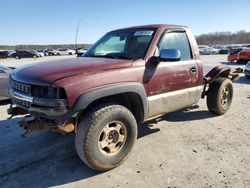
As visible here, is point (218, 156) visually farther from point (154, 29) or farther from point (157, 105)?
point (154, 29)

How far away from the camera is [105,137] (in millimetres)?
3896

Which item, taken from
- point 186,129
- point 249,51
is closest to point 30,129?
point 186,129

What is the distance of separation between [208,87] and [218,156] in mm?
2391

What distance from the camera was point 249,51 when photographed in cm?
2209

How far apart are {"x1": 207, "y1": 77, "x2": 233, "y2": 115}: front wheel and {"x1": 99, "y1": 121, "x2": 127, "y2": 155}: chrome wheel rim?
9.47ft

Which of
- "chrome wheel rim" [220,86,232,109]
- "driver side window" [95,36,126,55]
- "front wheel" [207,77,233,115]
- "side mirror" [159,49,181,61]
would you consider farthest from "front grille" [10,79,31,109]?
"chrome wheel rim" [220,86,232,109]

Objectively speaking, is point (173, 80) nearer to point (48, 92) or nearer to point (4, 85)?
point (48, 92)

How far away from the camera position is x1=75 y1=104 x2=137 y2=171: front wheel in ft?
11.9

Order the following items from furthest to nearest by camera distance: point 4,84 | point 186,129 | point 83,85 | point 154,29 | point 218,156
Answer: point 4,84, point 186,129, point 154,29, point 218,156, point 83,85

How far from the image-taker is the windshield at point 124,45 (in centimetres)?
454

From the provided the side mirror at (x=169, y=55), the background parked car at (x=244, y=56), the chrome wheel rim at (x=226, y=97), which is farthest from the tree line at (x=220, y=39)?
the side mirror at (x=169, y=55)

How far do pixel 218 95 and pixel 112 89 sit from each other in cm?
324

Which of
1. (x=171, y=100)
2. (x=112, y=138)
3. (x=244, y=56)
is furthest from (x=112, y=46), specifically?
(x=244, y=56)

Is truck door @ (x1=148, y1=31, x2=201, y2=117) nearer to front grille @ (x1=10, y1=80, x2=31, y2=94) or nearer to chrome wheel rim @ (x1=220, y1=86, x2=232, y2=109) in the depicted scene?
chrome wheel rim @ (x1=220, y1=86, x2=232, y2=109)
